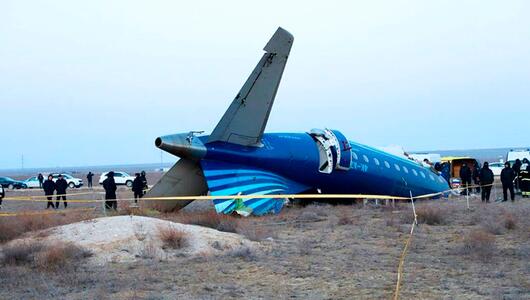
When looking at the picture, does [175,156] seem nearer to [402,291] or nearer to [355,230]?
[355,230]

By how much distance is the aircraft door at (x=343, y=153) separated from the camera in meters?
23.1

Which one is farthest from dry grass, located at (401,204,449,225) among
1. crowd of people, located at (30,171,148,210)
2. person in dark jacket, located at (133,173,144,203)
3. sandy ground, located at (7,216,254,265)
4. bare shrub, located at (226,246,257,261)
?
person in dark jacket, located at (133,173,144,203)

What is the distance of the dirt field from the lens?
9.24 metres

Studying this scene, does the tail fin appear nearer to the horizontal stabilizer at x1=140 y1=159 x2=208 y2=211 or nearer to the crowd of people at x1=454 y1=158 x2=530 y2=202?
the horizontal stabilizer at x1=140 y1=159 x2=208 y2=211

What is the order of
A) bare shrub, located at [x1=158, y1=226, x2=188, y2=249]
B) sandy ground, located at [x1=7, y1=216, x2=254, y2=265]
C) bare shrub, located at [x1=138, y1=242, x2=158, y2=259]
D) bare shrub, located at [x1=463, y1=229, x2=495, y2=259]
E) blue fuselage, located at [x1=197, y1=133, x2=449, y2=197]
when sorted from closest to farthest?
bare shrub, located at [x1=463, y1=229, x2=495, y2=259]
bare shrub, located at [x1=138, y1=242, x2=158, y2=259]
sandy ground, located at [x1=7, y1=216, x2=254, y2=265]
bare shrub, located at [x1=158, y1=226, x2=188, y2=249]
blue fuselage, located at [x1=197, y1=133, x2=449, y2=197]

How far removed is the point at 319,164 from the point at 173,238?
34.1 feet

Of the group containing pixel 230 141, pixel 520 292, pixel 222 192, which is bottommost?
pixel 520 292

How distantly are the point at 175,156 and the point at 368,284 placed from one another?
11182 millimetres

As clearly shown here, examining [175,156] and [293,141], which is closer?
[175,156]

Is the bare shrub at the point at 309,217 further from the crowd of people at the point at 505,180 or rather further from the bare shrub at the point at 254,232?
the crowd of people at the point at 505,180

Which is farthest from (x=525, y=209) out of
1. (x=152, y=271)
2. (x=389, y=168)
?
(x=152, y=271)

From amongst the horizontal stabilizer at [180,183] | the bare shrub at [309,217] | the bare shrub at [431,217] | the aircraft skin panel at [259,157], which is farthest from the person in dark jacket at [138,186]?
the bare shrub at [431,217]

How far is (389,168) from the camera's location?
83.5 feet

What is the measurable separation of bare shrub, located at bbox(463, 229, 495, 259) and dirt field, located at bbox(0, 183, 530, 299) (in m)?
0.02
